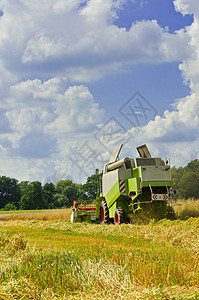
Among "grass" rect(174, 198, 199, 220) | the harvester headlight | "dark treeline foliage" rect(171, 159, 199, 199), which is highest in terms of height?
"dark treeline foliage" rect(171, 159, 199, 199)

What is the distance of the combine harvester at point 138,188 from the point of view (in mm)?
13000

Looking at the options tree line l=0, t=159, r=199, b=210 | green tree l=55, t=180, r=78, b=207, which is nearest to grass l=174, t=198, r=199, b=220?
tree line l=0, t=159, r=199, b=210

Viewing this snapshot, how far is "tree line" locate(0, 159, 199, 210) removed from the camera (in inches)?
2013

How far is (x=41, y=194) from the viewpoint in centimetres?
6288

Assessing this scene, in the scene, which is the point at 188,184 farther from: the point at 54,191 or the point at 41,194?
the point at 54,191

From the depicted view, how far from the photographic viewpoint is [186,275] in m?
4.24

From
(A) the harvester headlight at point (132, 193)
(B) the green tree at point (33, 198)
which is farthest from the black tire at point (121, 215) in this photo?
(B) the green tree at point (33, 198)

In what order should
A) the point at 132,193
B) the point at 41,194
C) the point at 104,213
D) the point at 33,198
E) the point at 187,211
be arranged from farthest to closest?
1. the point at 41,194
2. the point at 33,198
3. the point at 187,211
4. the point at 104,213
5. the point at 132,193

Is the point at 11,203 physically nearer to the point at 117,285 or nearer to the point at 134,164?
the point at 134,164

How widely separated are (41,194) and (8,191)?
11130 millimetres

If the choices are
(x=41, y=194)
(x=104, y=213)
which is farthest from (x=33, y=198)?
(x=104, y=213)

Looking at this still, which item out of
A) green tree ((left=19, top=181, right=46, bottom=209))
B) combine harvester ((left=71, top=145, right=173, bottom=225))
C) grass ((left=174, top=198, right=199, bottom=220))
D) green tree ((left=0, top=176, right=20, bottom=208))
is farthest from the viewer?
green tree ((left=0, top=176, right=20, bottom=208))

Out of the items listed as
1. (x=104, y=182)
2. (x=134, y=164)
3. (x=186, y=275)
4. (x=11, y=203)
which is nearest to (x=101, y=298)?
(x=186, y=275)

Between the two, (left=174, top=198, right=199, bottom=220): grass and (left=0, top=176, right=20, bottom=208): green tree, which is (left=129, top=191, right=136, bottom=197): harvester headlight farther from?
(left=0, top=176, right=20, bottom=208): green tree
